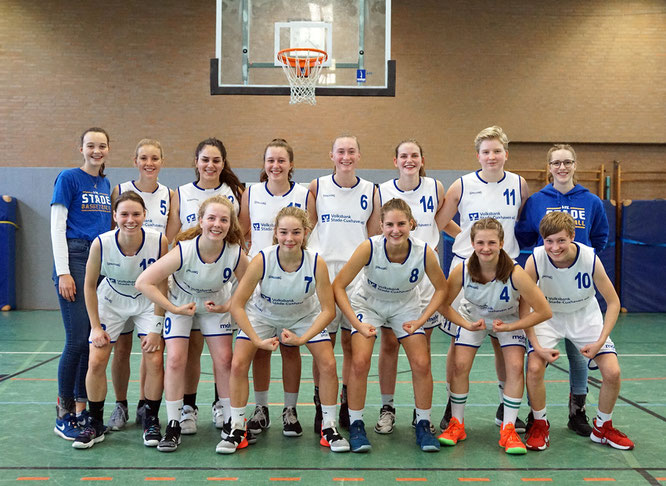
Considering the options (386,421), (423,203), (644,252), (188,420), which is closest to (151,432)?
(188,420)

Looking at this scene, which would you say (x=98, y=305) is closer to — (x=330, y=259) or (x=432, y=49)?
(x=330, y=259)

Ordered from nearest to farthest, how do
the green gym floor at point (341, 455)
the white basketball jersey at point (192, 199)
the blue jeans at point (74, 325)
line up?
the green gym floor at point (341, 455), the blue jeans at point (74, 325), the white basketball jersey at point (192, 199)

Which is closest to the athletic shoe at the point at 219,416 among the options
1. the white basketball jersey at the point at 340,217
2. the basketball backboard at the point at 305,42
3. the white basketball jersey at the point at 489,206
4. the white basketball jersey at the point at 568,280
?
the white basketball jersey at the point at 340,217

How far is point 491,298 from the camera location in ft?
12.4

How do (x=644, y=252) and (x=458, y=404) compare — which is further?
(x=644, y=252)

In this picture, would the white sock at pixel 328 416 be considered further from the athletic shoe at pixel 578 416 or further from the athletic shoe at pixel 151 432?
the athletic shoe at pixel 578 416

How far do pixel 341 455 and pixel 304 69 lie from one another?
5.54m

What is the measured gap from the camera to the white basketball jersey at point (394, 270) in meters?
3.77

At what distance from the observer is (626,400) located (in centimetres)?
478

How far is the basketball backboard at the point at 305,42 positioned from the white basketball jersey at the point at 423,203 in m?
3.61

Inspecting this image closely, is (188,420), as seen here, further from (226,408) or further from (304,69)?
(304,69)

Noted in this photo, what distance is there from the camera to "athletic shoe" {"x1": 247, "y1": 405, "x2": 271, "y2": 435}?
387 centimetres

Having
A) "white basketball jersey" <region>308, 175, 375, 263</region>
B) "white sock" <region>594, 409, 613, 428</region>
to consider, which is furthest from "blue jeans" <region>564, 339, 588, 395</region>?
"white basketball jersey" <region>308, 175, 375, 263</region>

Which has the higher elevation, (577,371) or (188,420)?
(577,371)
